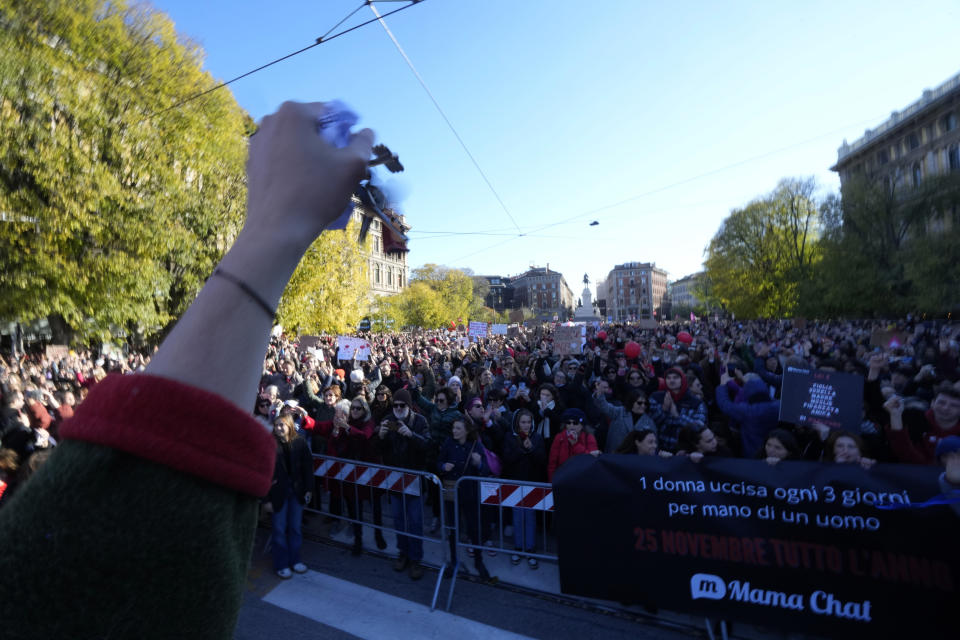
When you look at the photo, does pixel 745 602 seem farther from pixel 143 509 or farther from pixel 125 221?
pixel 125 221

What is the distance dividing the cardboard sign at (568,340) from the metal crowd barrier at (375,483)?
8.26 meters

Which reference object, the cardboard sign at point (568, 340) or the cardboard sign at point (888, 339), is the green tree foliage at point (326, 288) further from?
the cardboard sign at point (888, 339)

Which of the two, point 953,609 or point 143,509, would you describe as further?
point 953,609

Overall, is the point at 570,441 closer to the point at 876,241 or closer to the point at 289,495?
the point at 289,495

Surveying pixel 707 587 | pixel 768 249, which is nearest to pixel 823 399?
pixel 707 587

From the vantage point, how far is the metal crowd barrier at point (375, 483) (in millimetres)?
5930

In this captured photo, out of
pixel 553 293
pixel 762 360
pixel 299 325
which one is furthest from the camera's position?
pixel 553 293

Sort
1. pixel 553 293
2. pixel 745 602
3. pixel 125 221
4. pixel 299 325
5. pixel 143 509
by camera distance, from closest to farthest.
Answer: pixel 143 509 < pixel 745 602 < pixel 125 221 < pixel 299 325 < pixel 553 293

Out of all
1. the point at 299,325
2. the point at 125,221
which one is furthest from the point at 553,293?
the point at 125,221

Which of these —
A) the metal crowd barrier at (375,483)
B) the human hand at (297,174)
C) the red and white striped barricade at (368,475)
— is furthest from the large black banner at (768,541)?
the human hand at (297,174)

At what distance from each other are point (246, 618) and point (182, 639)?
570 centimetres

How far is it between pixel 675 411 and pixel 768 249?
164 feet

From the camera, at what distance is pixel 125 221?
1245 centimetres

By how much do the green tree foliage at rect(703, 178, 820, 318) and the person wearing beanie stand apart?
154 ft
